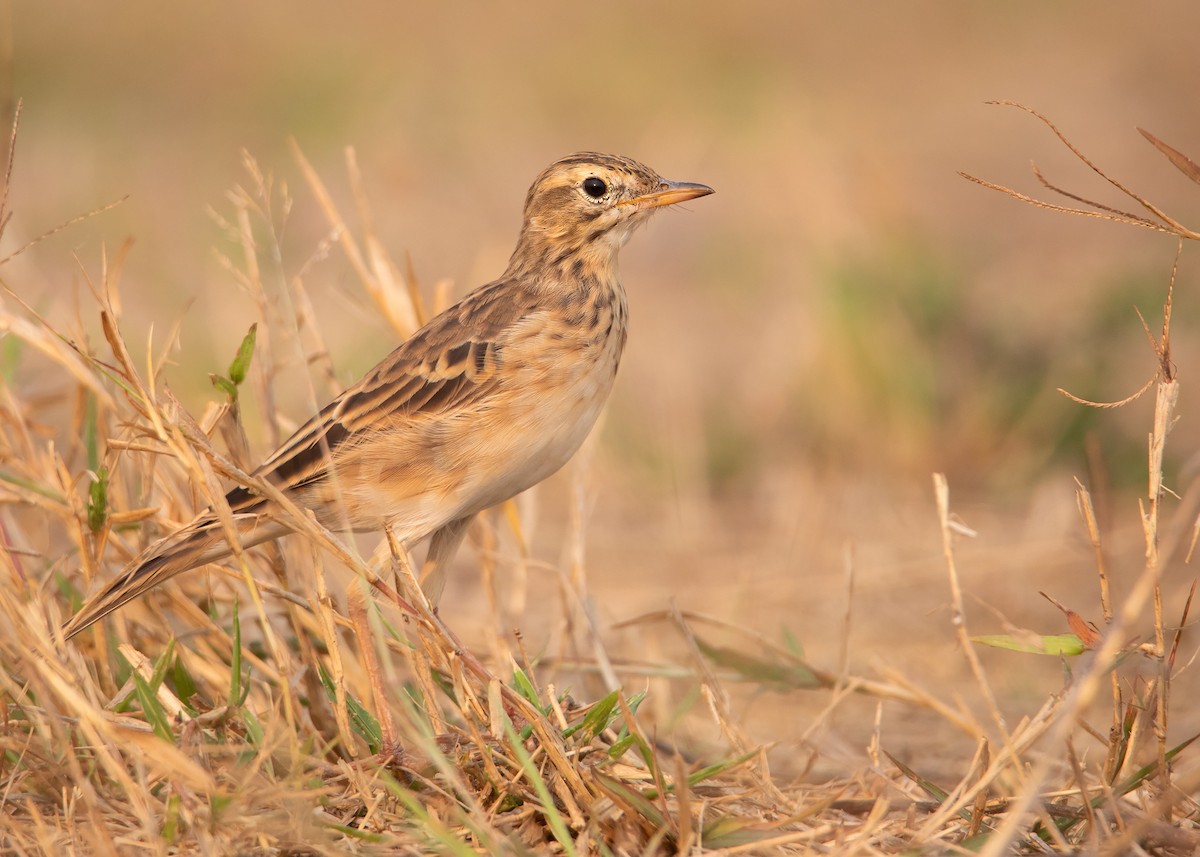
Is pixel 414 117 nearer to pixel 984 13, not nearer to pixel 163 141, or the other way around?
pixel 163 141

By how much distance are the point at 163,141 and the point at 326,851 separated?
40.9 ft

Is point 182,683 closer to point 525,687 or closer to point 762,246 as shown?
point 525,687

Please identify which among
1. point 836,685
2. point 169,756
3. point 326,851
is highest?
point 169,756

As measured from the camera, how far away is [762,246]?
1065 centimetres

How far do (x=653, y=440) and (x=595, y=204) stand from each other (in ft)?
10.1

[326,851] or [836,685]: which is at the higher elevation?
[326,851]

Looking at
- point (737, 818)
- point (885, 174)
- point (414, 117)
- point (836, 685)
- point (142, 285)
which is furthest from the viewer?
point (414, 117)

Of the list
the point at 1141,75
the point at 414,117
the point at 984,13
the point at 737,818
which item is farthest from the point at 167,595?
the point at 984,13

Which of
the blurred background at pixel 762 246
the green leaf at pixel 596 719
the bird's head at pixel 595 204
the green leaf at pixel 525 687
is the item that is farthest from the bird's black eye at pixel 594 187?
the green leaf at pixel 596 719

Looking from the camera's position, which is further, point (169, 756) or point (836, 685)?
point (836, 685)

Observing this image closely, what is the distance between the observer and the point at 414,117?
13734mm

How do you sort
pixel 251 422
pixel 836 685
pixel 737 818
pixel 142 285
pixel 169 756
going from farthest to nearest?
1. pixel 142 285
2. pixel 251 422
3. pixel 836 685
4. pixel 737 818
5. pixel 169 756

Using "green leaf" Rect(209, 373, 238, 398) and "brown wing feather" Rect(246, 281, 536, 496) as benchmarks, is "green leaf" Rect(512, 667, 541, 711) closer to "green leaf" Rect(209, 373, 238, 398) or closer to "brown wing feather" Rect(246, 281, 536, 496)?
"brown wing feather" Rect(246, 281, 536, 496)

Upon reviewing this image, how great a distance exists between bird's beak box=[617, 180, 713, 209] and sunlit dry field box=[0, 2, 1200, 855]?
84cm
